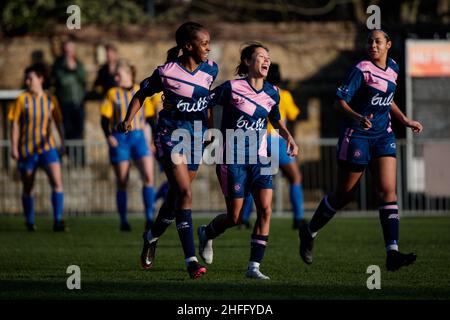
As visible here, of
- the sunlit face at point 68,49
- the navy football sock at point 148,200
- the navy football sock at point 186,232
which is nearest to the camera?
the navy football sock at point 186,232

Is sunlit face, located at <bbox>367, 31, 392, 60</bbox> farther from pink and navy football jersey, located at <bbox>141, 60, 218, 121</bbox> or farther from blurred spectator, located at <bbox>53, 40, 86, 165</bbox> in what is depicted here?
blurred spectator, located at <bbox>53, 40, 86, 165</bbox>

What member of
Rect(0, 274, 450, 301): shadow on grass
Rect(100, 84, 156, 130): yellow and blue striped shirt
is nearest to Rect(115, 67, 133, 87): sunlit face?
Rect(100, 84, 156, 130): yellow and blue striped shirt

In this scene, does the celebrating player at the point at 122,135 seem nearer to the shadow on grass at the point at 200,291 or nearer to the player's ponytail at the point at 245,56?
the player's ponytail at the point at 245,56

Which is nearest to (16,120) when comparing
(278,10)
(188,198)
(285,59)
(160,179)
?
(160,179)

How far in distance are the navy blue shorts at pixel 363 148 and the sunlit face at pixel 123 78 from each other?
5.81m

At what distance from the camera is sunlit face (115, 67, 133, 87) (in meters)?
15.4

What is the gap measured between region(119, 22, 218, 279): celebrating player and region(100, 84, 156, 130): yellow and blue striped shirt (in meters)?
5.71

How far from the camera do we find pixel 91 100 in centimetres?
2300

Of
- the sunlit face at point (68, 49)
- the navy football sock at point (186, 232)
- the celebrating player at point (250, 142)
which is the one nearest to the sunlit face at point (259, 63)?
the celebrating player at point (250, 142)

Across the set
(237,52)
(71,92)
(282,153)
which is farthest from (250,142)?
(237,52)

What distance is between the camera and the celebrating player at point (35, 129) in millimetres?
15562

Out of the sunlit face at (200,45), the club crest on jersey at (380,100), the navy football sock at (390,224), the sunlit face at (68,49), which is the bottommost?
the navy football sock at (390,224)

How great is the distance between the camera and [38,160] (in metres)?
15.8
